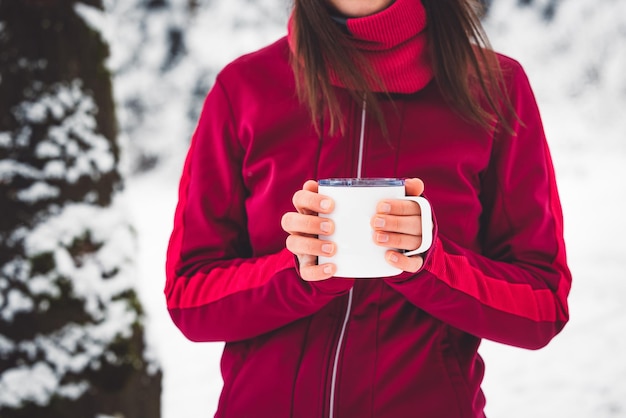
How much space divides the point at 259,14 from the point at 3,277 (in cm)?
507

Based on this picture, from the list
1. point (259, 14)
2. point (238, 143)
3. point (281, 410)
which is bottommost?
point (281, 410)

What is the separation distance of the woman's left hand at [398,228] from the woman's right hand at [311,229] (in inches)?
2.7

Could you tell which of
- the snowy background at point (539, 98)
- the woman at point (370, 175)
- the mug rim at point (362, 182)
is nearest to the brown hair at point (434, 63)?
the woman at point (370, 175)

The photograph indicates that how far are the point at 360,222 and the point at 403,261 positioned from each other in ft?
0.27

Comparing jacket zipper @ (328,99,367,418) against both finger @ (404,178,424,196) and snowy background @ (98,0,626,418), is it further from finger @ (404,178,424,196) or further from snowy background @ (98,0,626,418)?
snowy background @ (98,0,626,418)

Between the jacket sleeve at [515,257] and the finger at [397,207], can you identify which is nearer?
the finger at [397,207]

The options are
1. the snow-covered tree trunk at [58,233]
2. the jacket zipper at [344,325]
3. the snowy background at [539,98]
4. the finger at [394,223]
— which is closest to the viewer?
the finger at [394,223]

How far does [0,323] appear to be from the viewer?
1.74 meters

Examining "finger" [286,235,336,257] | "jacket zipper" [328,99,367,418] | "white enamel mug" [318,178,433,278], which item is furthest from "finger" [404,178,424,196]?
"jacket zipper" [328,99,367,418]

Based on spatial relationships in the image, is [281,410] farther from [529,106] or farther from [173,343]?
[173,343]

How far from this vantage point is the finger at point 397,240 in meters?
0.83

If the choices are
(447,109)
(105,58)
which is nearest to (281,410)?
(447,109)

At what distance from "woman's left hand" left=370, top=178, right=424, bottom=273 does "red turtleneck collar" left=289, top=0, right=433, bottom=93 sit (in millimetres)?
429

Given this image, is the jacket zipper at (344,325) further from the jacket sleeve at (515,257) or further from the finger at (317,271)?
the finger at (317,271)
